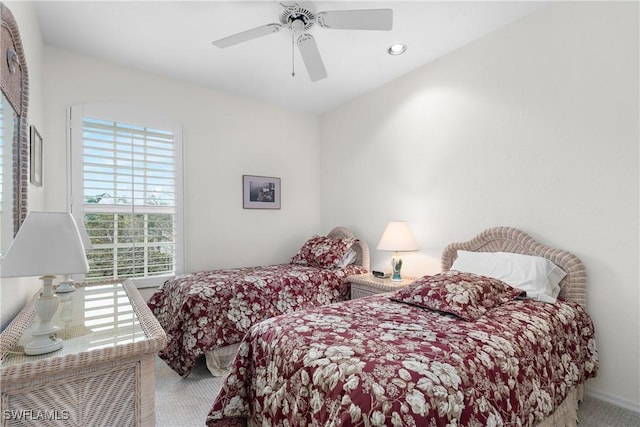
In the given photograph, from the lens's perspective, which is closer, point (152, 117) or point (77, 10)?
point (77, 10)

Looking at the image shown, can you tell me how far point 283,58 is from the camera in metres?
3.01

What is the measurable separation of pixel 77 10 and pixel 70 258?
229 cm

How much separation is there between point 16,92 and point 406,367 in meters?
2.23

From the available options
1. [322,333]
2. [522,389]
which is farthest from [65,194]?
[522,389]

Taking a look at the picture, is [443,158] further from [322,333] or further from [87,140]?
[87,140]

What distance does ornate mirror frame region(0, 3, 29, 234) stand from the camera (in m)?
1.40

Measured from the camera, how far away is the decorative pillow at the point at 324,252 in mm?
3518

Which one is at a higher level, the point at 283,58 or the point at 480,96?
the point at 283,58

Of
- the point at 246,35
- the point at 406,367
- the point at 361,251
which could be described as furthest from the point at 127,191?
the point at 406,367

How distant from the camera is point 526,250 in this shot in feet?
7.79

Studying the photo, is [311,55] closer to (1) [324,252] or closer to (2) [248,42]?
(2) [248,42]

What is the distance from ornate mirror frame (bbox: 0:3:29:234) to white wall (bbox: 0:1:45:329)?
0.19 metres

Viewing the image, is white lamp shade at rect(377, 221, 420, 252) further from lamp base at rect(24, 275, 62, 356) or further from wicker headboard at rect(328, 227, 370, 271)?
lamp base at rect(24, 275, 62, 356)

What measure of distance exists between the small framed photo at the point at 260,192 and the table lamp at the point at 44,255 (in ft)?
9.09
